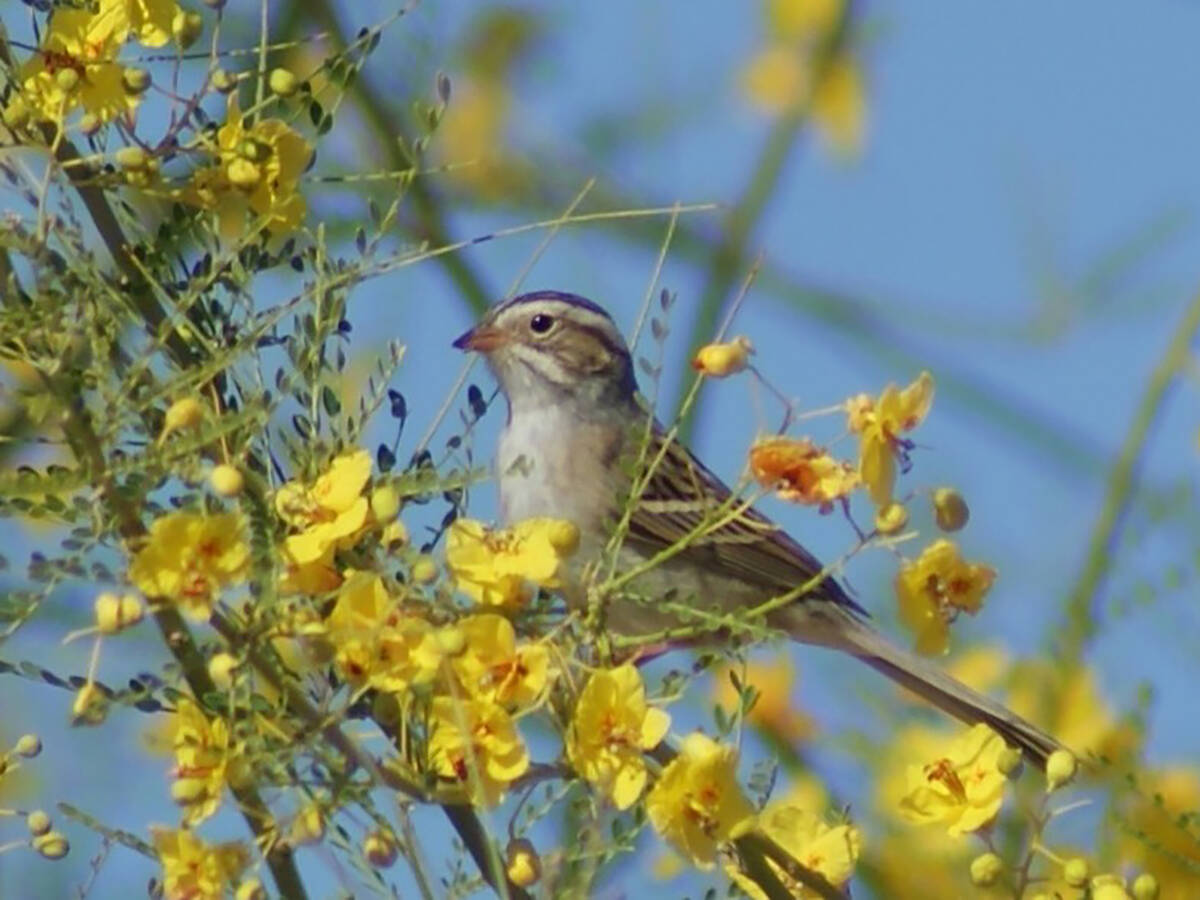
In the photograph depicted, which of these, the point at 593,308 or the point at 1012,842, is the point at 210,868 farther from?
the point at 593,308

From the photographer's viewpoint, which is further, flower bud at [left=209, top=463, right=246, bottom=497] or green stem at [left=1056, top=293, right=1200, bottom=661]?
green stem at [left=1056, top=293, right=1200, bottom=661]

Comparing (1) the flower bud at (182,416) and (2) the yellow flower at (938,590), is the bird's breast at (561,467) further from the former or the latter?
(1) the flower bud at (182,416)

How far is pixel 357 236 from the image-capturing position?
8.16 feet

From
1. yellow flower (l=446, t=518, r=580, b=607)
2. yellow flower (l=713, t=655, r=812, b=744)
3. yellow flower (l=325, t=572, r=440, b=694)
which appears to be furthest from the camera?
yellow flower (l=713, t=655, r=812, b=744)

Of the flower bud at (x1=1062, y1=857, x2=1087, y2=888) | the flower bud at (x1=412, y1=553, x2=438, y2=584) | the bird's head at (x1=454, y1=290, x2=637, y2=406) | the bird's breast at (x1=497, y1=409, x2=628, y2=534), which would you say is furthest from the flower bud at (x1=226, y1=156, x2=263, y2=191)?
the bird's head at (x1=454, y1=290, x2=637, y2=406)

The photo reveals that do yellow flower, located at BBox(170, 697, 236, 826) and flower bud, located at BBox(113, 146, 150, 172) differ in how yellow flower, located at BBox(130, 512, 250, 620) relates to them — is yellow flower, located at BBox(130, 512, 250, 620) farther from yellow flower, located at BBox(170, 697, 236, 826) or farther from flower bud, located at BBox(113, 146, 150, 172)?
flower bud, located at BBox(113, 146, 150, 172)

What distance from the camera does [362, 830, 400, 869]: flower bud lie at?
2334 mm

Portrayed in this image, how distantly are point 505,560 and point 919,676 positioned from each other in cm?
257

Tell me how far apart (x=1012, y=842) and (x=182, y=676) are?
1945mm

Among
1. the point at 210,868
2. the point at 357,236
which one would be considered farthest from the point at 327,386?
the point at 210,868

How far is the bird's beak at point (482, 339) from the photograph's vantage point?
17.5 ft

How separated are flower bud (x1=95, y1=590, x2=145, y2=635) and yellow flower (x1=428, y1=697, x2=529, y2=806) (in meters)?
0.30

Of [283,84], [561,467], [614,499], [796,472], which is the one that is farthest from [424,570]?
[561,467]

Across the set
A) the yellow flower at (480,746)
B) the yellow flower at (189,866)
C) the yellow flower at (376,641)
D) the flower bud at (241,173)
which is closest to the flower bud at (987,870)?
the yellow flower at (480,746)
